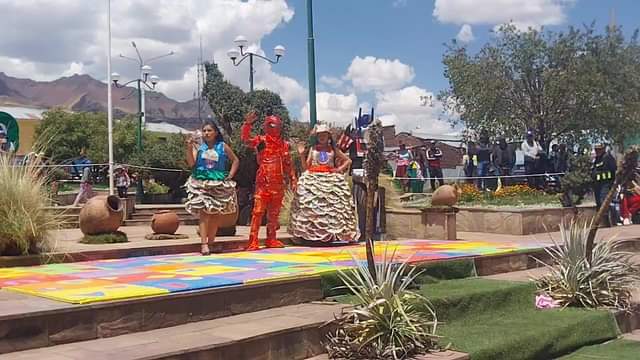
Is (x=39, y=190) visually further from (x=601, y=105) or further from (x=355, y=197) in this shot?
(x=601, y=105)

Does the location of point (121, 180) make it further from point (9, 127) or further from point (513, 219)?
point (513, 219)

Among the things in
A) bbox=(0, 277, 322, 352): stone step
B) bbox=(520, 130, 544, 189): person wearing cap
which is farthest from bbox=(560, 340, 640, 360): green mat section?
bbox=(520, 130, 544, 189): person wearing cap

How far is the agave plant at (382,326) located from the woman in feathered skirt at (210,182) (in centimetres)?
381

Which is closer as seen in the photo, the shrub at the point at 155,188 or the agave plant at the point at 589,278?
the agave plant at the point at 589,278

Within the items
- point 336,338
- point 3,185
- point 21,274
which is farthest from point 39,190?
point 336,338

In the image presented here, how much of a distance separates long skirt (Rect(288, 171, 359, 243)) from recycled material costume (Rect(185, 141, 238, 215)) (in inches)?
57.8

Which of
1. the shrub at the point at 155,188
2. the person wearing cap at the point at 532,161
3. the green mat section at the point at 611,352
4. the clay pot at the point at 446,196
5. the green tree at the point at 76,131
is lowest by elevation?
the green mat section at the point at 611,352

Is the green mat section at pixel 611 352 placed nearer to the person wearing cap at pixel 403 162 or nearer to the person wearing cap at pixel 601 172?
the person wearing cap at pixel 601 172

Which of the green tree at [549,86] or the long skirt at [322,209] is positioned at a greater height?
the green tree at [549,86]

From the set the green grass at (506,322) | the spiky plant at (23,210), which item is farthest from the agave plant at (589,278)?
the spiky plant at (23,210)

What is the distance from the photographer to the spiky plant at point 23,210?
741 cm

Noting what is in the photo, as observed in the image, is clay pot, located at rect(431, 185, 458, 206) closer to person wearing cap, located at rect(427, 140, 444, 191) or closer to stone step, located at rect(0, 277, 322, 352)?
stone step, located at rect(0, 277, 322, 352)

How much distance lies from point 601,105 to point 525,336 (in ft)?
68.2

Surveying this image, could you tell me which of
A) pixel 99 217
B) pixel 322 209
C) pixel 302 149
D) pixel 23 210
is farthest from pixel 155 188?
pixel 23 210
